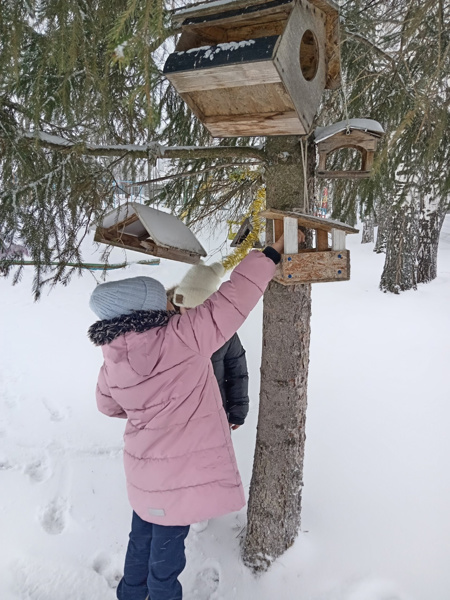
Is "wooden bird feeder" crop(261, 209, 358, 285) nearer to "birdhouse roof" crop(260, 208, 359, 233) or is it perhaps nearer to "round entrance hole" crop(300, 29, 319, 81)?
"birdhouse roof" crop(260, 208, 359, 233)

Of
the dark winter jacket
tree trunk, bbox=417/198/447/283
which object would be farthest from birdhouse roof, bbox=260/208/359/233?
tree trunk, bbox=417/198/447/283

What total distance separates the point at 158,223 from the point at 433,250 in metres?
6.33

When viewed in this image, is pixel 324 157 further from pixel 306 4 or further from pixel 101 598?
pixel 101 598

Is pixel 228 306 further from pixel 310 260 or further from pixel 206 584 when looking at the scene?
pixel 206 584

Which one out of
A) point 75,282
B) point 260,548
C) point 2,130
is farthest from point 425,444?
point 75,282

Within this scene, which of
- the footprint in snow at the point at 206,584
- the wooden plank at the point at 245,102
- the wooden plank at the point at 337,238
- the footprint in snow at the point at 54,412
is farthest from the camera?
the footprint in snow at the point at 54,412

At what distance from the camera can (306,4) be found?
1350mm

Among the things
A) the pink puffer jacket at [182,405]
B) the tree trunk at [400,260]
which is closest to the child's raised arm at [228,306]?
the pink puffer jacket at [182,405]

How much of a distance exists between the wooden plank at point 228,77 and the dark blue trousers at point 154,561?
1.63 metres

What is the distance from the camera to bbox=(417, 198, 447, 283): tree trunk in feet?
22.1

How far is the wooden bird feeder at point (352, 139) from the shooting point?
1.78m

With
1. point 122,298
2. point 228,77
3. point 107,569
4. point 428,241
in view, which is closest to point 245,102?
point 228,77

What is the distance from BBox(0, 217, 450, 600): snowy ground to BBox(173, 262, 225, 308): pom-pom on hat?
54.8 inches

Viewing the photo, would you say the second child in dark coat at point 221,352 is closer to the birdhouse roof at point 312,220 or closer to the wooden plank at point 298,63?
the birdhouse roof at point 312,220
